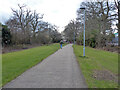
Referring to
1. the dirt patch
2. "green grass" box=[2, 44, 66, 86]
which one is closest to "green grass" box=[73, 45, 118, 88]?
the dirt patch

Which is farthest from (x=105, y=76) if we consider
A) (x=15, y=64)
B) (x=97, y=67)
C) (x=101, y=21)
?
(x=101, y=21)

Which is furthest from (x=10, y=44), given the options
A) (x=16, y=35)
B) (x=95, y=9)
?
(x=95, y=9)

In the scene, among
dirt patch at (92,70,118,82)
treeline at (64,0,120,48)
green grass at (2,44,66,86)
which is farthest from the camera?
treeline at (64,0,120,48)

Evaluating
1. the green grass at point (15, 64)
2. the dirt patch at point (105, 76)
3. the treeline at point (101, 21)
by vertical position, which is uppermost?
the treeline at point (101, 21)

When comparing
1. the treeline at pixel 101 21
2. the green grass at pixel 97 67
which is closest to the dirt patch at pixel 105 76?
the green grass at pixel 97 67

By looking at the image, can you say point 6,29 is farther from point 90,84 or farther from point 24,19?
point 90,84

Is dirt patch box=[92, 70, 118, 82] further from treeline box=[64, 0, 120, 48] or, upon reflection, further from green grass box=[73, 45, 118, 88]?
treeline box=[64, 0, 120, 48]

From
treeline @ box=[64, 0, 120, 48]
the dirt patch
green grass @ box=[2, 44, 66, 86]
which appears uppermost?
treeline @ box=[64, 0, 120, 48]

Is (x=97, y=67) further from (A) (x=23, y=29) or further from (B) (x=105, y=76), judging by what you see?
(A) (x=23, y=29)

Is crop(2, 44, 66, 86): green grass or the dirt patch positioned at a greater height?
crop(2, 44, 66, 86): green grass

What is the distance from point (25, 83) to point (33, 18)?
39215 mm

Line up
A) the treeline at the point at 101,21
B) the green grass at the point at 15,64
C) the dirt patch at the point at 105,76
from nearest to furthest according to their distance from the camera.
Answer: the dirt patch at the point at 105,76 → the green grass at the point at 15,64 → the treeline at the point at 101,21

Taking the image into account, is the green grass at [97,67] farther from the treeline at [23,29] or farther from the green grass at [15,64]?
the treeline at [23,29]

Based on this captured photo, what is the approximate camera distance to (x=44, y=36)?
42.3 metres
